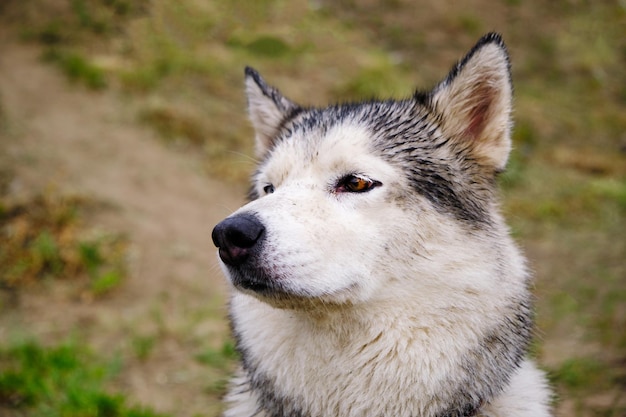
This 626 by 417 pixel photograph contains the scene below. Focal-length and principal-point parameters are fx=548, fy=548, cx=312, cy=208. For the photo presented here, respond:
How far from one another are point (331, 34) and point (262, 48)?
6.21ft

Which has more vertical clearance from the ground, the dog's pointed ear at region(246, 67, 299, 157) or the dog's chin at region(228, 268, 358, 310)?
the dog's pointed ear at region(246, 67, 299, 157)

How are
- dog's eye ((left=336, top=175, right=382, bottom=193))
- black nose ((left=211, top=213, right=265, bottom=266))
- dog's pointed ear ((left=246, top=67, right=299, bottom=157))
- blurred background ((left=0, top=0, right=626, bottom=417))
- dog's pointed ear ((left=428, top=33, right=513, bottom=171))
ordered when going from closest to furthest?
black nose ((left=211, top=213, right=265, bottom=266)) → dog's eye ((left=336, top=175, right=382, bottom=193)) → dog's pointed ear ((left=428, top=33, right=513, bottom=171)) → dog's pointed ear ((left=246, top=67, right=299, bottom=157)) → blurred background ((left=0, top=0, right=626, bottom=417))

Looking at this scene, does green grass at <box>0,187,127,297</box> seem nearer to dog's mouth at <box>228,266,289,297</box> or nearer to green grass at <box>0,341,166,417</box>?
green grass at <box>0,341,166,417</box>

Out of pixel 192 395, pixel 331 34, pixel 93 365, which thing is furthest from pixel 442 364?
pixel 331 34

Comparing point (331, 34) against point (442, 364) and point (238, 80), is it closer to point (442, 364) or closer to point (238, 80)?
point (238, 80)

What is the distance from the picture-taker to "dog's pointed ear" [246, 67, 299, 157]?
3301 mm

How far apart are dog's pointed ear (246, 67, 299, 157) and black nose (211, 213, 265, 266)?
120 centimetres

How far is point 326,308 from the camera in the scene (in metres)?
2.35

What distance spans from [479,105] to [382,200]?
76 centimetres

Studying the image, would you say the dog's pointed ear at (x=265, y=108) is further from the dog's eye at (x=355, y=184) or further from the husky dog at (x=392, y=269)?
the dog's eye at (x=355, y=184)

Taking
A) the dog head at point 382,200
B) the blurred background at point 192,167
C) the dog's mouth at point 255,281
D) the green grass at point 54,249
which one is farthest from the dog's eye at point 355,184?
the green grass at point 54,249

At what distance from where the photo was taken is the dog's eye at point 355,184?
2.49 m

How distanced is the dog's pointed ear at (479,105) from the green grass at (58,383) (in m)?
2.90

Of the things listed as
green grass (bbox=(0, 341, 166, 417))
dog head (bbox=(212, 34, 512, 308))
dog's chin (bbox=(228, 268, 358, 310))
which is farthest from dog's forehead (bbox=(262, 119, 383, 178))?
green grass (bbox=(0, 341, 166, 417))
